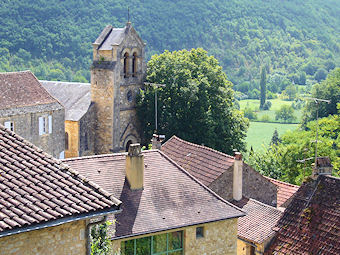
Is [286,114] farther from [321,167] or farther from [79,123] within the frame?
[321,167]

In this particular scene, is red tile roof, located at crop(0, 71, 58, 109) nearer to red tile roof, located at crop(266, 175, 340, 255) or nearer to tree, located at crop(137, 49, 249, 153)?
tree, located at crop(137, 49, 249, 153)

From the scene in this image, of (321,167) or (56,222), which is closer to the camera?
(56,222)

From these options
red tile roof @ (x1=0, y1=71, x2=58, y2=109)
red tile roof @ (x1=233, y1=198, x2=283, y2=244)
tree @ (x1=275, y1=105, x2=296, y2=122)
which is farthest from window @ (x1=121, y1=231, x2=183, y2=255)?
tree @ (x1=275, y1=105, x2=296, y2=122)

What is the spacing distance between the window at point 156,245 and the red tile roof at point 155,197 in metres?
0.55

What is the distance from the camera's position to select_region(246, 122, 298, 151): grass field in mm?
102250

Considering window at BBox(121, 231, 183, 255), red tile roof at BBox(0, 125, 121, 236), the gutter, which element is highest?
red tile roof at BBox(0, 125, 121, 236)

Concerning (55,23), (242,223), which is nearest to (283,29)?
(55,23)

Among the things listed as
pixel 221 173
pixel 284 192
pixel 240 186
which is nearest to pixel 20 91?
pixel 284 192

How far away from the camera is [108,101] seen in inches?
2179

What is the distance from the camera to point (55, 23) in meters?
106

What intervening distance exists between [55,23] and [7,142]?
9431cm

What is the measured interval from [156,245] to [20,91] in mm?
28805

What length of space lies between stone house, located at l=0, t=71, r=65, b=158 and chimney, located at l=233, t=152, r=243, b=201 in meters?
21.6

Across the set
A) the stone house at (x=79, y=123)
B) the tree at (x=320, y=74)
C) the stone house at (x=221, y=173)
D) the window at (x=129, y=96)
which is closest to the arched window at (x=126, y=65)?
the window at (x=129, y=96)
